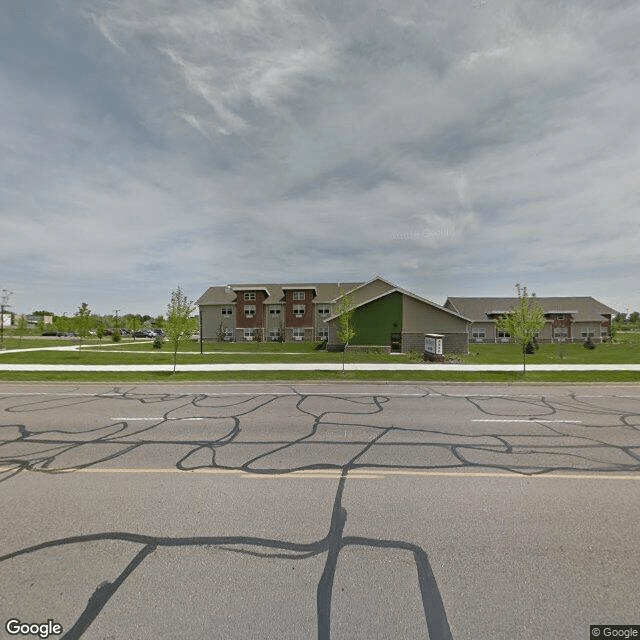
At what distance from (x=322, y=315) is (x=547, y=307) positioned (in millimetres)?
34556

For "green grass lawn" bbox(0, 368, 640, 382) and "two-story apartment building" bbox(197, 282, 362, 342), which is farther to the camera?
"two-story apartment building" bbox(197, 282, 362, 342)

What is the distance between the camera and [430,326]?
2692 cm

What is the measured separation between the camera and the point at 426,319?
27.0 meters

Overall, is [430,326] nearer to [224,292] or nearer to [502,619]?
[502,619]

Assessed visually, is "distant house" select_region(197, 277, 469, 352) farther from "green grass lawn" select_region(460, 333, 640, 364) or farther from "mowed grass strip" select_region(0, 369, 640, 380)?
"mowed grass strip" select_region(0, 369, 640, 380)

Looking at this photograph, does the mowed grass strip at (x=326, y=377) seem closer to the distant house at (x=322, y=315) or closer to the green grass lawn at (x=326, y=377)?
the green grass lawn at (x=326, y=377)

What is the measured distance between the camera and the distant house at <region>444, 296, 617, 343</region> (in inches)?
1743

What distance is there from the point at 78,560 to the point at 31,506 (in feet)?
5.19

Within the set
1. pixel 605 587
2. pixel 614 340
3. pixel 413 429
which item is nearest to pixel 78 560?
pixel 605 587

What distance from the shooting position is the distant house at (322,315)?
2689cm

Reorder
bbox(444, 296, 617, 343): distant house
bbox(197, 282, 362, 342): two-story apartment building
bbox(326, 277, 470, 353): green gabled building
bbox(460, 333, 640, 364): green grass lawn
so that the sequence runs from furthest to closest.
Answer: bbox(444, 296, 617, 343): distant house, bbox(197, 282, 362, 342): two-story apartment building, bbox(326, 277, 470, 353): green gabled building, bbox(460, 333, 640, 364): green grass lawn

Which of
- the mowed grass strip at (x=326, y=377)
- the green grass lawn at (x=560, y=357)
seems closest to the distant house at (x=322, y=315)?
the green grass lawn at (x=560, y=357)

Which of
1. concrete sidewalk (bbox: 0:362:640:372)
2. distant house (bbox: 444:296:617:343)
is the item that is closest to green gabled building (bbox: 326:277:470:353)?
concrete sidewalk (bbox: 0:362:640:372)

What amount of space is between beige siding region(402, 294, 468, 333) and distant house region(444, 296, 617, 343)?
18.6m
